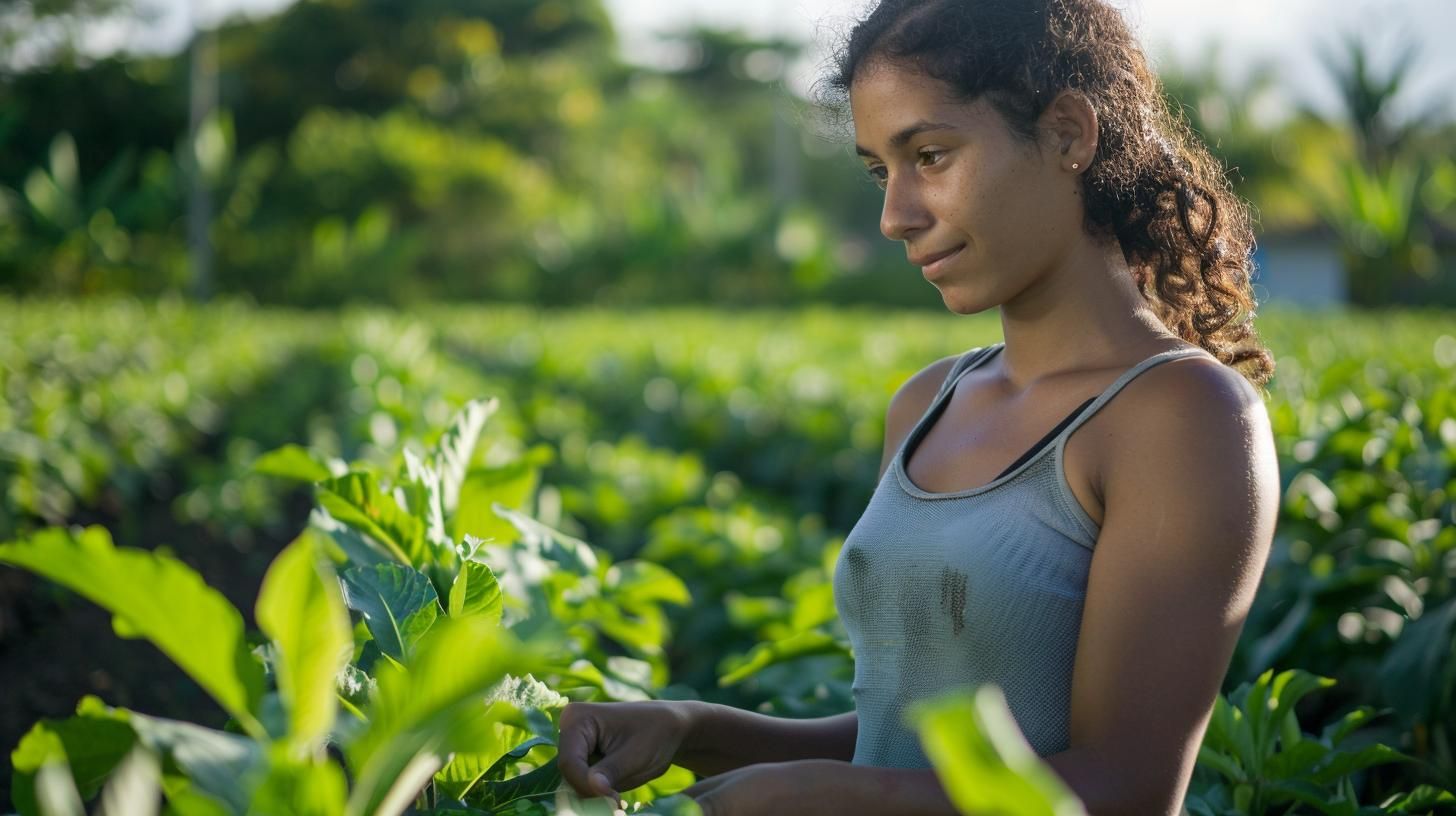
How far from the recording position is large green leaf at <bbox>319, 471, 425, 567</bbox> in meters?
1.61

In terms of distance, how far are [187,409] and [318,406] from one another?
0.75 meters

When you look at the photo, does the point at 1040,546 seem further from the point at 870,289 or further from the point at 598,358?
the point at 870,289

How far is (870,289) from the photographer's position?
2784 cm

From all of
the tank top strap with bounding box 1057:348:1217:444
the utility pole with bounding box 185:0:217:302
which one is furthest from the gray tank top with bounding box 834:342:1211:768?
the utility pole with bounding box 185:0:217:302

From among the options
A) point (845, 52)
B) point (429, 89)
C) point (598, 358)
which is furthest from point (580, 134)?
point (845, 52)

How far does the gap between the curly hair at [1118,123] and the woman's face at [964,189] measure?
3 cm

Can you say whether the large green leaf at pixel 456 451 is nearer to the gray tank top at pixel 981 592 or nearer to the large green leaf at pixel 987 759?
the gray tank top at pixel 981 592

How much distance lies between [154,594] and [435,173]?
3081 centimetres

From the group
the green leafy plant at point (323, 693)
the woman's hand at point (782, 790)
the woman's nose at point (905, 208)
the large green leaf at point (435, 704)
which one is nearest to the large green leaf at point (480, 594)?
the green leafy plant at point (323, 693)

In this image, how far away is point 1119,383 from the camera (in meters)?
1.45

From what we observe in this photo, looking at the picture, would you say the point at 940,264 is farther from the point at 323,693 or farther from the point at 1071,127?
the point at 323,693

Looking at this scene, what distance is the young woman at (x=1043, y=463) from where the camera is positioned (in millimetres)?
1298

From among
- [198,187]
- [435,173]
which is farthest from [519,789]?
[435,173]

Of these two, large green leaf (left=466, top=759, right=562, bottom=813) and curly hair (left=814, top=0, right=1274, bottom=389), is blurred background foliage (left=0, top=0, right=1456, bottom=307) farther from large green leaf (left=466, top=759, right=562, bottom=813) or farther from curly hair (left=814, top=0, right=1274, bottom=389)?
large green leaf (left=466, top=759, right=562, bottom=813)
